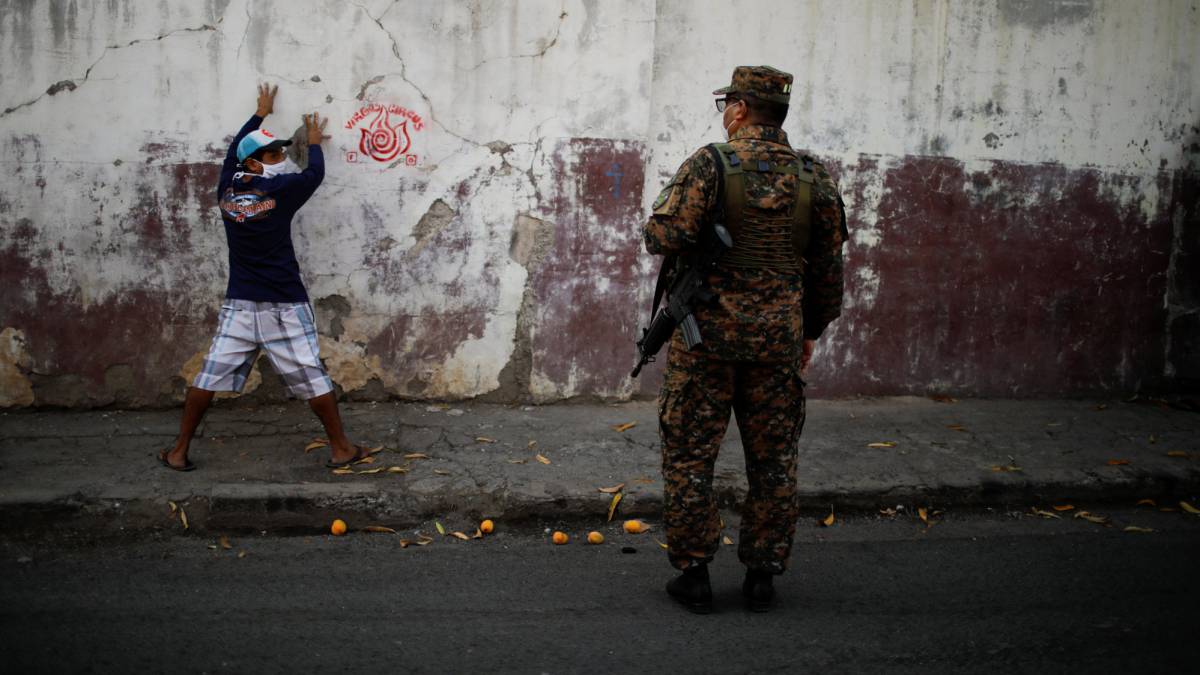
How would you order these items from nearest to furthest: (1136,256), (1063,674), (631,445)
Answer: (1063,674) → (631,445) → (1136,256)

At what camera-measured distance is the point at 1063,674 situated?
338 centimetres

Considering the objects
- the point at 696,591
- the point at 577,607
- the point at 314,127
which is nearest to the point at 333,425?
the point at 314,127

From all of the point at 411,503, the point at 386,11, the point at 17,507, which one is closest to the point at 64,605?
the point at 17,507

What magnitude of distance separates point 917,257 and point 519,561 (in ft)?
11.5

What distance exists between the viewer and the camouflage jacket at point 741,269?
3611mm

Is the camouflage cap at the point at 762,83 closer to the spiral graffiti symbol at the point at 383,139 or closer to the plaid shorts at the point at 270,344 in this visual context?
the plaid shorts at the point at 270,344

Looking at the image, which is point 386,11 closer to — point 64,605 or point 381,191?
point 381,191

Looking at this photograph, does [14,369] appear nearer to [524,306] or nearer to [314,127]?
[314,127]

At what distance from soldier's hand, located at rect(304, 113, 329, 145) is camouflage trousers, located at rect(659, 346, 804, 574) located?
2689 millimetres

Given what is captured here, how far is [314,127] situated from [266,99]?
0.92 ft

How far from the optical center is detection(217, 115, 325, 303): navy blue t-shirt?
4.84m

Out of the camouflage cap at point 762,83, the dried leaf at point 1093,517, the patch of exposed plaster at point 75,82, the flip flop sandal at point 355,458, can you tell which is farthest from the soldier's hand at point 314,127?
the dried leaf at point 1093,517

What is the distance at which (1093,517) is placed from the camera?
5.07 m

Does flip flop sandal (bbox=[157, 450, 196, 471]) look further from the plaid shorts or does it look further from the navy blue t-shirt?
the navy blue t-shirt
